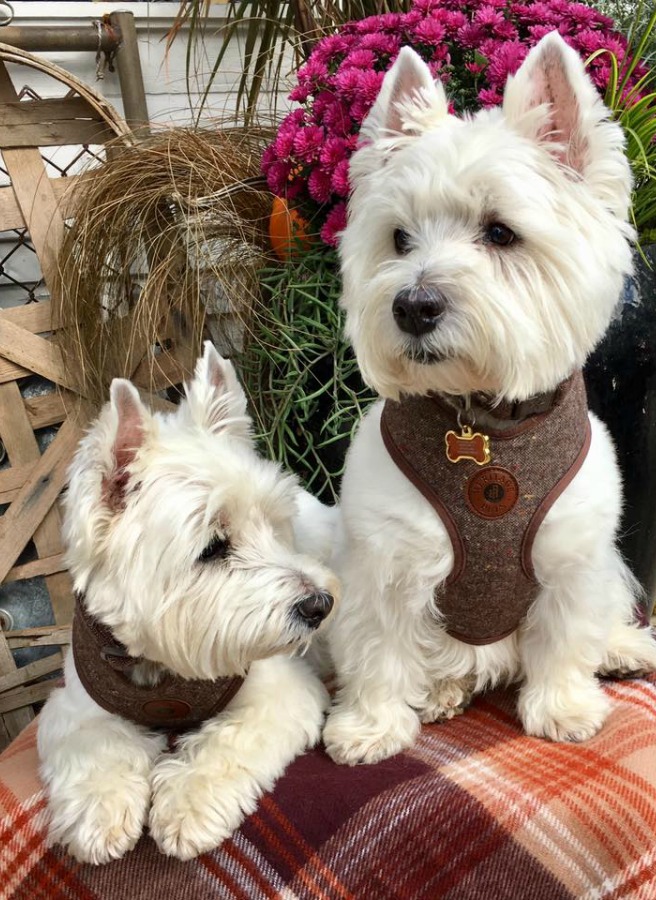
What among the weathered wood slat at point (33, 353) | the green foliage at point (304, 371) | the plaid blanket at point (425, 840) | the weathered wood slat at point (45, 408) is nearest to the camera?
the plaid blanket at point (425, 840)

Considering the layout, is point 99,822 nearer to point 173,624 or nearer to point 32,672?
point 173,624

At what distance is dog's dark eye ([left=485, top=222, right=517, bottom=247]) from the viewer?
1235 millimetres

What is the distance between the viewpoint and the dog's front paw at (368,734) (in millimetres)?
1549

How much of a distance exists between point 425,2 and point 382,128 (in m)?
0.90

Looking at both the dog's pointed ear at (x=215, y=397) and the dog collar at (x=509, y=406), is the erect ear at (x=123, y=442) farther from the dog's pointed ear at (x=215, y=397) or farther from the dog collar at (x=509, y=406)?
the dog collar at (x=509, y=406)

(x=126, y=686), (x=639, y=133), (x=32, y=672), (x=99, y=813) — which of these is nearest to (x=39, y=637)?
(x=32, y=672)

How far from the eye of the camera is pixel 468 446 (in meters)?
1.40

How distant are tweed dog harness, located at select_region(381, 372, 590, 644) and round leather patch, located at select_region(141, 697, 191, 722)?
23.4 inches

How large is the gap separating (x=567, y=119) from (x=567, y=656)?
101cm

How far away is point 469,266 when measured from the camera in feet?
3.91

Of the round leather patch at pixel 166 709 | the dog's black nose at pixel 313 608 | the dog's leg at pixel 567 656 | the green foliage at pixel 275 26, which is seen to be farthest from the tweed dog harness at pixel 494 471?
the green foliage at pixel 275 26

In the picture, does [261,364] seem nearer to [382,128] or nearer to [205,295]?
[205,295]

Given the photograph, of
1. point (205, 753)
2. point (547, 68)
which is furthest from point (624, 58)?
point (205, 753)

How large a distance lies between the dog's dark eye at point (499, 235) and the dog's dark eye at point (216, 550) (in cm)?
72
